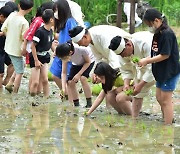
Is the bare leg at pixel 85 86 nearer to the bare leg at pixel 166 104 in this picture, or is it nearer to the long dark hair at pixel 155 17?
the bare leg at pixel 166 104

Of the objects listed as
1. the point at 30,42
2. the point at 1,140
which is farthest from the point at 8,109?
the point at 1,140

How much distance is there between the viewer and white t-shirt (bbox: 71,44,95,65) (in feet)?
28.4

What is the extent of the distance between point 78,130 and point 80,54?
173 cm

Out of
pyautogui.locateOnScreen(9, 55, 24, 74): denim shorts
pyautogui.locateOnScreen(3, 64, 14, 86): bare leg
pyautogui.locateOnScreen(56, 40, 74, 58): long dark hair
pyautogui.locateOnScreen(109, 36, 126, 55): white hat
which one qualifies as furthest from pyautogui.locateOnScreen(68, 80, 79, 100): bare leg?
pyautogui.locateOnScreen(3, 64, 14, 86): bare leg

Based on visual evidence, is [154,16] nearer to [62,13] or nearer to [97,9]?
[62,13]

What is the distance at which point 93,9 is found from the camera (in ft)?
60.6

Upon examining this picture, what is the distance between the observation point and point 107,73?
7.89 m

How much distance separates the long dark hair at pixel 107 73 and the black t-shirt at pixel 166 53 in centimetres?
67

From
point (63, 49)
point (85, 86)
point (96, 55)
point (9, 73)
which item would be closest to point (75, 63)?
point (85, 86)

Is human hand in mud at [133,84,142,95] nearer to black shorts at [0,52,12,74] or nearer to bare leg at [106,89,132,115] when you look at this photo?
bare leg at [106,89,132,115]

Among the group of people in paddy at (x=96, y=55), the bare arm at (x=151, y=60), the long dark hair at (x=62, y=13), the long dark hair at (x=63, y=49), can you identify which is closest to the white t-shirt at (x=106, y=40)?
the group of people in paddy at (x=96, y=55)

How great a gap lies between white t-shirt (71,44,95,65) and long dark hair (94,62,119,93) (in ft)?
2.41

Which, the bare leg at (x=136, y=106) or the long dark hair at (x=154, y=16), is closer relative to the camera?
the long dark hair at (x=154, y=16)

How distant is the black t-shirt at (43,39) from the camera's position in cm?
972
